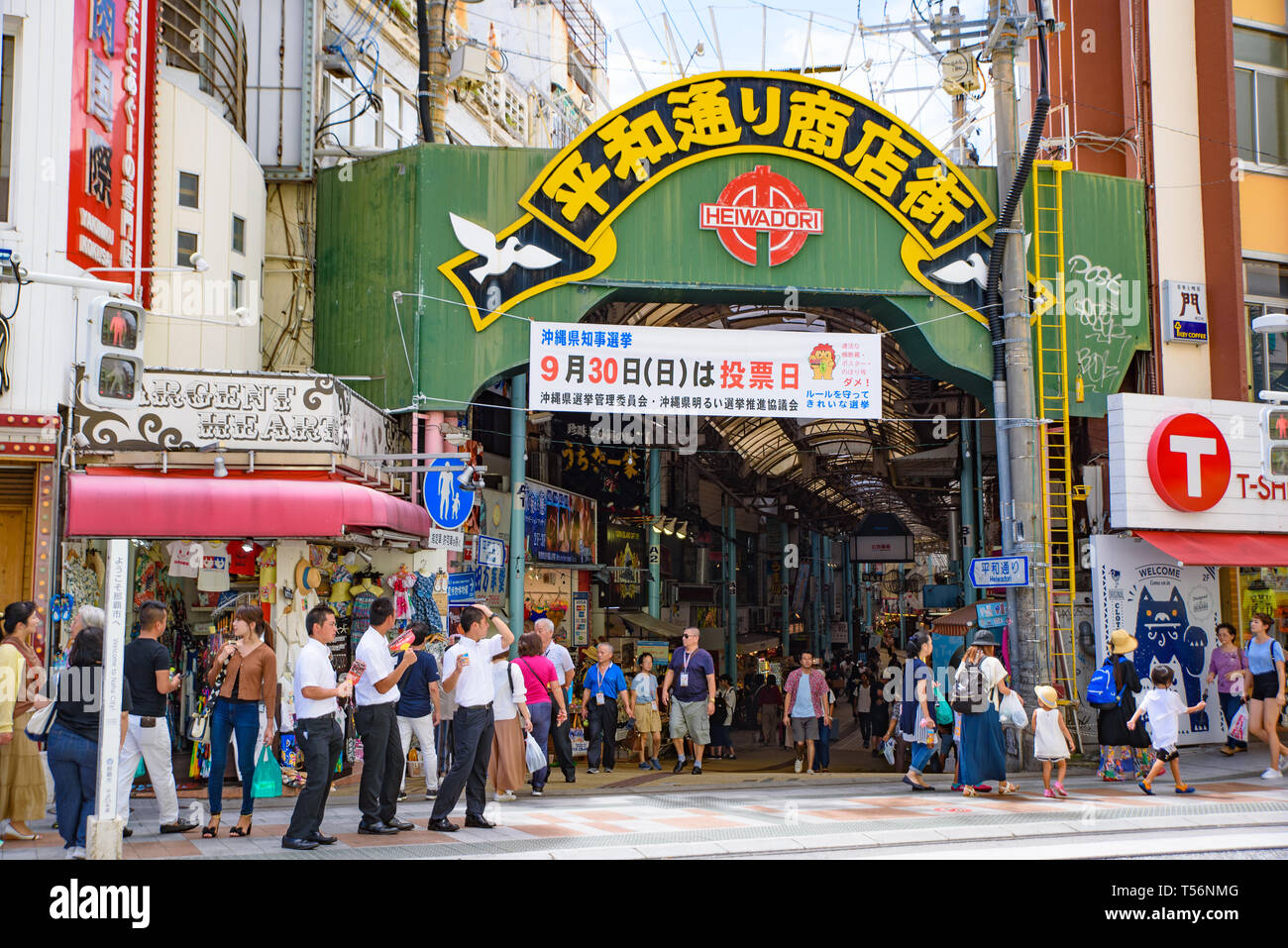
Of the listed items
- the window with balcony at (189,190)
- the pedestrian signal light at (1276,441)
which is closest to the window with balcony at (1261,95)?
the pedestrian signal light at (1276,441)

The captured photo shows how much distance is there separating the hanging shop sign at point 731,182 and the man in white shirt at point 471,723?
7.72 metres

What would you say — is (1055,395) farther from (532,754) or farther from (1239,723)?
(532,754)

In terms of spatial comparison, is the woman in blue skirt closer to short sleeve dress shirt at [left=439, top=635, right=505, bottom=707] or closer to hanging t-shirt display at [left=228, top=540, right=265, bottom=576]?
short sleeve dress shirt at [left=439, top=635, right=505, bottom=707]

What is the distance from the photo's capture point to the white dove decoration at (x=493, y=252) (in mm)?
17781

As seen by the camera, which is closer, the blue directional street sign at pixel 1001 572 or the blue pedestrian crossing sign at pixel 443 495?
the blue pedestrian crossing sign at pixel 443 495

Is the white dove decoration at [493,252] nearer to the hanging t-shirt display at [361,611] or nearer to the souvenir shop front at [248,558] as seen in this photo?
the souvenir shop front at [248,558]

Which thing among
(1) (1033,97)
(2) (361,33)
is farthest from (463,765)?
(1) (1033,97)

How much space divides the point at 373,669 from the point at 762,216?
10.5m

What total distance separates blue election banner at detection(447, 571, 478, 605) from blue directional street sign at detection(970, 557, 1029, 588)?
23.7 ft

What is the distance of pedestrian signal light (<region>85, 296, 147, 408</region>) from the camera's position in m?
9.27

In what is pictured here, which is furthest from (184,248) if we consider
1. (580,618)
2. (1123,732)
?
(1123,732)

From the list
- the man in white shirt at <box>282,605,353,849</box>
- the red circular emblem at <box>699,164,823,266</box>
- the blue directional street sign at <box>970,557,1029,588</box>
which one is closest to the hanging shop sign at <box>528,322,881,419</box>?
the red circular emblem at <box>699,164,823,266</box>

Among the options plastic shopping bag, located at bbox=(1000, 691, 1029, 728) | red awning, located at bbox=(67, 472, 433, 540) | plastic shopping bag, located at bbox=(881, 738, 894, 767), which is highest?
red awning, located at bbox=(67, 472, 433, 540)

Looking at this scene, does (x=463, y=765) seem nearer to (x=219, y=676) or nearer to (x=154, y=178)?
(x=219, y=676)
